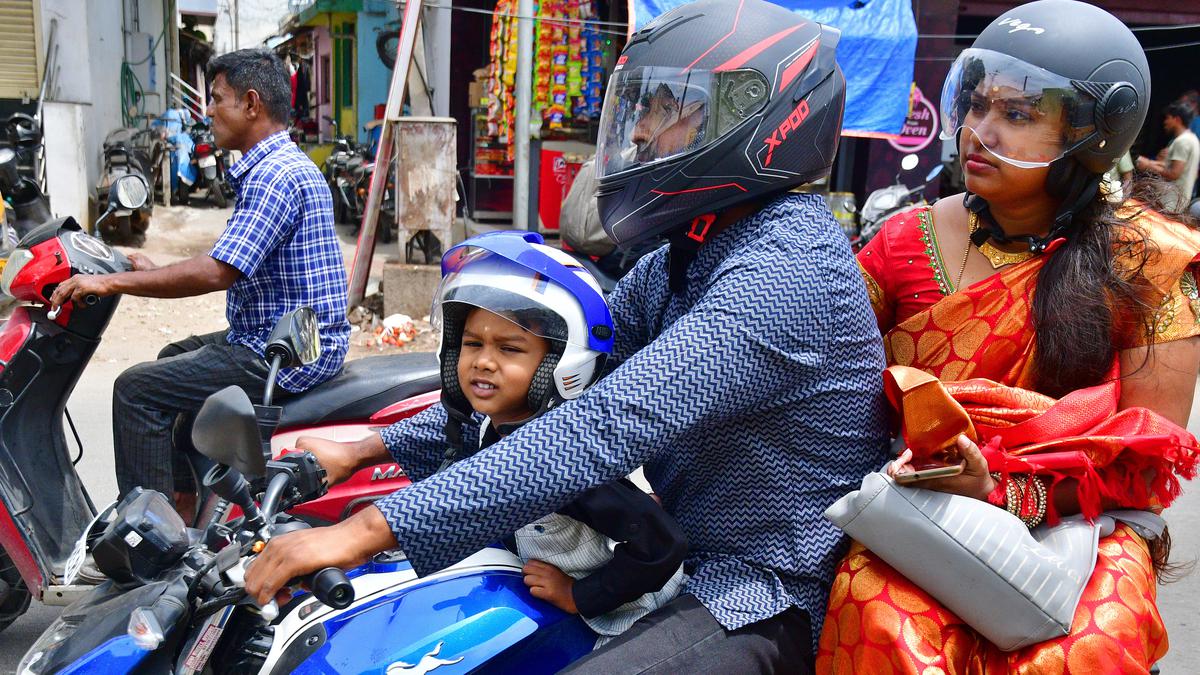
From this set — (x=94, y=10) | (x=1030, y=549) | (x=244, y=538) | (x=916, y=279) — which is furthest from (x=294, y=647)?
(x=94, y=10)

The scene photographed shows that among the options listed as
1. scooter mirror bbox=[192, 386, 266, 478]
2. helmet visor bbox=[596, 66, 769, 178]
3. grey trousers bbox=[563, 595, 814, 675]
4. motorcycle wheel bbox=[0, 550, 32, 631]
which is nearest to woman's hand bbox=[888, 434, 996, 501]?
grey trousers bbox=[563, 595, 814, 675]

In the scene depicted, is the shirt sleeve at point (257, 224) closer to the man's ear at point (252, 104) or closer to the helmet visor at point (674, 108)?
the man's ear at point (252, 104)

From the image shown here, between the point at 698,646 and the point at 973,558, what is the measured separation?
1.46 feet

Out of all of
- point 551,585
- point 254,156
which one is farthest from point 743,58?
point 254,156

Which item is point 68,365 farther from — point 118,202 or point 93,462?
point 93,462

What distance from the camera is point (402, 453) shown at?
84.7 inches

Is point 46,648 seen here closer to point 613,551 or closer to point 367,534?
point 367,534

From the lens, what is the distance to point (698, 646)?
166 cm

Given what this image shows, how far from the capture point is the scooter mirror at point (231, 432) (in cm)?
149

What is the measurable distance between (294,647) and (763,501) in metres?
0.78

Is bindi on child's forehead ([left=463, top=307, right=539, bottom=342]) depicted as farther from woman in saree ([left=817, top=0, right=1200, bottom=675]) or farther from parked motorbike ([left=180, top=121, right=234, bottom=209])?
parked motorbike ([left=180, top=121, right=234, bottom=209])

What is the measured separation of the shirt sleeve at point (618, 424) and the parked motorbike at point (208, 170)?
537 inches

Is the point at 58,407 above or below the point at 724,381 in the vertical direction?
below

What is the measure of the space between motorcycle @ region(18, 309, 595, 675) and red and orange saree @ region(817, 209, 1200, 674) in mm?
485
